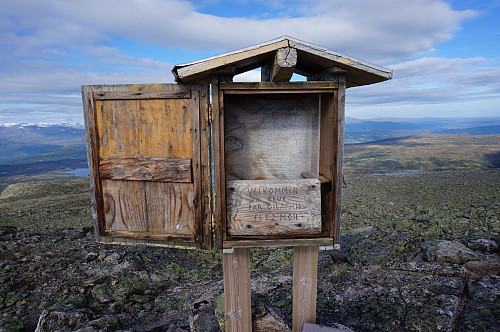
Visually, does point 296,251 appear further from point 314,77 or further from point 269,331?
point 314,77

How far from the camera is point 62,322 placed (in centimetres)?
530

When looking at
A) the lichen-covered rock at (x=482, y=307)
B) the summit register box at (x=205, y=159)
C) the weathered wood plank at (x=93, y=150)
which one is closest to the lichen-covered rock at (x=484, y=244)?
the lichen-covered rock at (x=482, y=307)

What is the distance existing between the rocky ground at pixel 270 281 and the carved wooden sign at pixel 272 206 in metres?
2.04

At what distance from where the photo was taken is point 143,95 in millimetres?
3377

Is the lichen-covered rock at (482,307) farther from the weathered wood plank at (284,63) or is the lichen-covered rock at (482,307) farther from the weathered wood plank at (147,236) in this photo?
the weathered wood plank at (284,63)

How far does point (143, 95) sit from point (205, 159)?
1001mm

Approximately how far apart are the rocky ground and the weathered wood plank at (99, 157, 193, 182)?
9.06ft

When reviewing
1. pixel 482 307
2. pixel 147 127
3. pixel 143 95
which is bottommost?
pixel 482 307

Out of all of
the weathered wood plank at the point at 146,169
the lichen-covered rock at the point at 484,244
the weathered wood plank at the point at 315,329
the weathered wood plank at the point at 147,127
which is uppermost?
the weathered wood plank at the point at 147,127

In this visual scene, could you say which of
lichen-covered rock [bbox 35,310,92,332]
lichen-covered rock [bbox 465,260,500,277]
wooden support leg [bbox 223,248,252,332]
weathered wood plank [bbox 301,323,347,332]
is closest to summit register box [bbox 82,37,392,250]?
wooden support leg [bbox 223,248,252,332]

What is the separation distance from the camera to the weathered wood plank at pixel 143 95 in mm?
3332

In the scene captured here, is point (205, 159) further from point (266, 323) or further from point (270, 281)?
point (270, 281)

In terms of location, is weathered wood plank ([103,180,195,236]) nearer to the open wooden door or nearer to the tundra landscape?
the open wooden door

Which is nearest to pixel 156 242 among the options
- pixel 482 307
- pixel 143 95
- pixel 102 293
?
pixel 143 95
